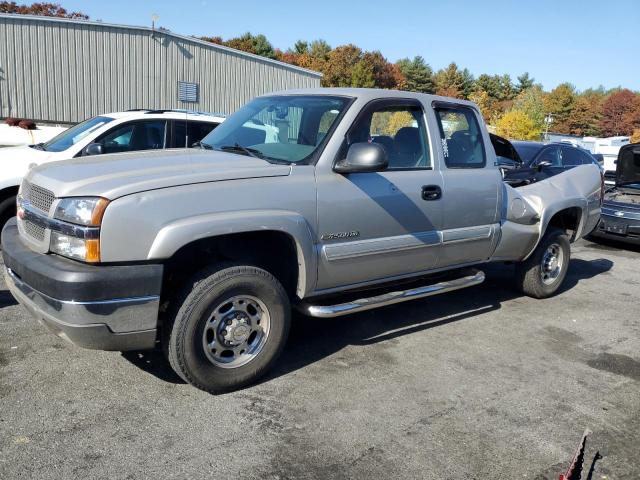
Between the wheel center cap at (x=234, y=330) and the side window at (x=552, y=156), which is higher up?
the side window at (x=552, y=156)

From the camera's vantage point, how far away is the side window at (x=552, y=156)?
10.9 m

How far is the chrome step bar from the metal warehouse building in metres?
21.5

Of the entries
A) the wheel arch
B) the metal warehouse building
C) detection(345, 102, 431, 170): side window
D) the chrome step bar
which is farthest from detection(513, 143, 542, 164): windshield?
the metal warehouse building

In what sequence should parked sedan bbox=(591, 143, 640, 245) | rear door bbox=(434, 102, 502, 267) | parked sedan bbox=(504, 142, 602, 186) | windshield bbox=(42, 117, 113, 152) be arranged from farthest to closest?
parked sedan bbox=(504, 142, 602, 186), parked sedan bbox=(591, 143, 640, 245), windshield bbox=(42, 117, 113, 152), rear door bbox=(434, 102, 502, 267)

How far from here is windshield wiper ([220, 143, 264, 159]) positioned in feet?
13.7

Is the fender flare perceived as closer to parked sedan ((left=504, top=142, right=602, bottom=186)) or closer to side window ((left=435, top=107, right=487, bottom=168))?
side window ((left=435, top=107, right=487, bottom=168))

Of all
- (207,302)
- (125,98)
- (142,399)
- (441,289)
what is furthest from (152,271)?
(125,98)

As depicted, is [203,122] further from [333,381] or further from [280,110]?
[333,381]

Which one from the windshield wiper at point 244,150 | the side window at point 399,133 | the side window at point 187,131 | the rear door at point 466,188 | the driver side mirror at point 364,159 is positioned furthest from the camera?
the side window at point 187,131

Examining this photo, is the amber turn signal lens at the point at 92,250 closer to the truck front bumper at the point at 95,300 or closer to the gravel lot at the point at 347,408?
the truck front bumper at the point at 95,300

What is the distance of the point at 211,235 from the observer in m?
3.47

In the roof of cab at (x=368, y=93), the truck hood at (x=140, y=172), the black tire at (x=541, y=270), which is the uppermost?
the roof of cab at (x=368, y=93)

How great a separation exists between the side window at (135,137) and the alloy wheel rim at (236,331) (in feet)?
13.8

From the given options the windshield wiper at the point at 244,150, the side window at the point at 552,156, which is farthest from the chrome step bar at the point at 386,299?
the side window at the point at 552,156
